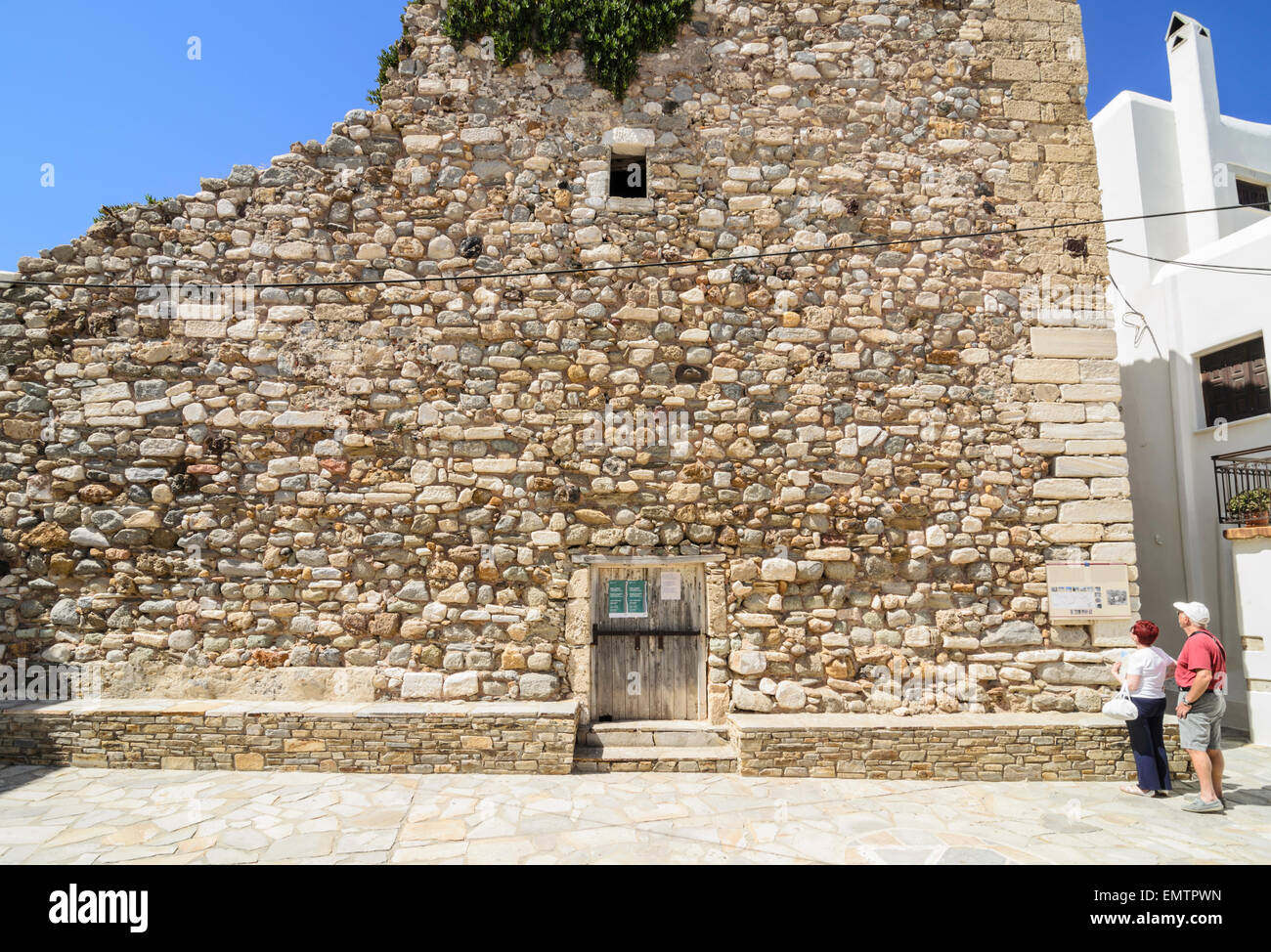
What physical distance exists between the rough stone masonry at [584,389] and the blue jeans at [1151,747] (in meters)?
0.66

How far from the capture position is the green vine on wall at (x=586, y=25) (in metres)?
6.14

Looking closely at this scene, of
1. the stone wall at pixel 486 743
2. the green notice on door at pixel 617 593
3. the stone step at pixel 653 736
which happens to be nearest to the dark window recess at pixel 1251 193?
the stone wall at pixel 486 743

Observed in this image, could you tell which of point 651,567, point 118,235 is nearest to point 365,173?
point 118,235

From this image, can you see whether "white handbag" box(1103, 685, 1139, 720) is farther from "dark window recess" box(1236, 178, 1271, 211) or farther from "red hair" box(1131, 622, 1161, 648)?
"dark window recess" box(1236, 178, 1271, 211)

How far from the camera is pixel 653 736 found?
18.7 feet

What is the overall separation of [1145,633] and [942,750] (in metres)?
1.66

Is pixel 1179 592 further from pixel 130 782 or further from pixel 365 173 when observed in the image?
pixel 130 782

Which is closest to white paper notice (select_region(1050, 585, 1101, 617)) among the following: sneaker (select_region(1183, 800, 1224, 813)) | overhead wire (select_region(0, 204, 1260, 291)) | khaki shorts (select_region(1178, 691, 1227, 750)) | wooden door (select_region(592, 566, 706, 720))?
khaki shorts (select_region(1178, 691, 1227, 750))

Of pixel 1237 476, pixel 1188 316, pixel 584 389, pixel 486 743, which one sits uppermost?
pixel 1188 316

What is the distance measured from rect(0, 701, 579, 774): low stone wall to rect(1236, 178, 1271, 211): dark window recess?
12.1m

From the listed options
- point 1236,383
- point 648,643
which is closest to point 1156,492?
point 1236,383

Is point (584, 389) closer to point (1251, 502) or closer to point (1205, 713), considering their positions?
point (1205, 713)

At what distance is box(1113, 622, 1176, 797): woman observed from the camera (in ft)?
16.7

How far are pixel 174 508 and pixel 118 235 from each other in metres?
2.43
